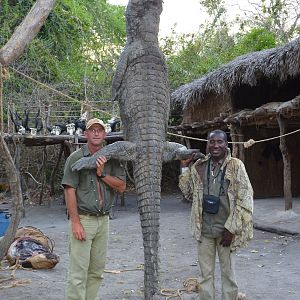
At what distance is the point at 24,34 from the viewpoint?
473 cm

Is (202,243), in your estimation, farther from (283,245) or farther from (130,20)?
(283,245)

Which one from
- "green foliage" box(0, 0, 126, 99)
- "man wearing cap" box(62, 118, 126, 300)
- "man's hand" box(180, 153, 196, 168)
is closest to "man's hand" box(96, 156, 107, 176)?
"man wearing cap" box(62, 118, 126, 300)

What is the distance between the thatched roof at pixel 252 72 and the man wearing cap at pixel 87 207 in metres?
6.50

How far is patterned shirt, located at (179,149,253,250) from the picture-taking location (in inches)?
169

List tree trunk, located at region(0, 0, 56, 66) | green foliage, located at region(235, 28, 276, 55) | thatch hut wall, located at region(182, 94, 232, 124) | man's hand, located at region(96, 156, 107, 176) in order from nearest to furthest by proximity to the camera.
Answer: man's hand, located at region(96, 156, 107, 176)
tree trunk, located at region(0, 0, 56, 66)
thatch hut wall, located at region(182, 94, 232, 124)
green foliage, located at region(235, 28, 276, 55)

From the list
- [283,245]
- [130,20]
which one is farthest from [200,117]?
[130,20]

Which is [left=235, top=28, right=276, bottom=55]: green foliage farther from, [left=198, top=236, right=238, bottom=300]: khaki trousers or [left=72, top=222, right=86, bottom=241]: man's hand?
[left=72, top=222, right=86, bottom=241]: man's hand

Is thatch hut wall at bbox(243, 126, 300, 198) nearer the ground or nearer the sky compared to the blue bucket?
nearer the sky

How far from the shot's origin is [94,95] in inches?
734

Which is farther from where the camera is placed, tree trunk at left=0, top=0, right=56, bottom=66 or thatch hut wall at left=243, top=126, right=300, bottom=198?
thatch hut wall at left=243, top=126, right=300, bottom=198

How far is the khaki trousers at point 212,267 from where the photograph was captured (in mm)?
4441

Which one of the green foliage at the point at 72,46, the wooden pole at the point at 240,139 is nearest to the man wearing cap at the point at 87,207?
the wooden pole at the point at 240,139

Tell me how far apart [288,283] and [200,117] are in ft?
30.5

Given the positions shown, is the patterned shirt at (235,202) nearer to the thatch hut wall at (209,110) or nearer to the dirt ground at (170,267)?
the dirt ground at (170,267)
